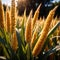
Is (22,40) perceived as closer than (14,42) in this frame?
No

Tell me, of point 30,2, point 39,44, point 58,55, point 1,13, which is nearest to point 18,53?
point 39,44

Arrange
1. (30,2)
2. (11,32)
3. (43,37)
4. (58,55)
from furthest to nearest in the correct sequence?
1. (30,2)
2. (58,55)
3. (11,32)
4. (43,37)

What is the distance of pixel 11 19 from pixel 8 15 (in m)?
0.11

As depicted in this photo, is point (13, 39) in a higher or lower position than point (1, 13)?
lower

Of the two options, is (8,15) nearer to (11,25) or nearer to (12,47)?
(11,25)

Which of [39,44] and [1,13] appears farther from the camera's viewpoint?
[1,13]

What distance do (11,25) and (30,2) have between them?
33.3m

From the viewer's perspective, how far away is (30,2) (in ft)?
114

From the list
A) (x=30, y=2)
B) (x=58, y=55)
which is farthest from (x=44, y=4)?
(x=58, y=55)

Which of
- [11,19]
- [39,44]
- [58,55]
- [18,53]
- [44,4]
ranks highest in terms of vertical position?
[11,19]

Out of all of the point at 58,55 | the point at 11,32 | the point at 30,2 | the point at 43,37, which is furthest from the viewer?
the point at 30,2

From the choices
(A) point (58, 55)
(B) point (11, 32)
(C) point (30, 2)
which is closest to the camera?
(B) point (11, 32)

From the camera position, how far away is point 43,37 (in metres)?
1.62

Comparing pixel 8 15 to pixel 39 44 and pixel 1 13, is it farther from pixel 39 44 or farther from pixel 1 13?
pixel 39 44
